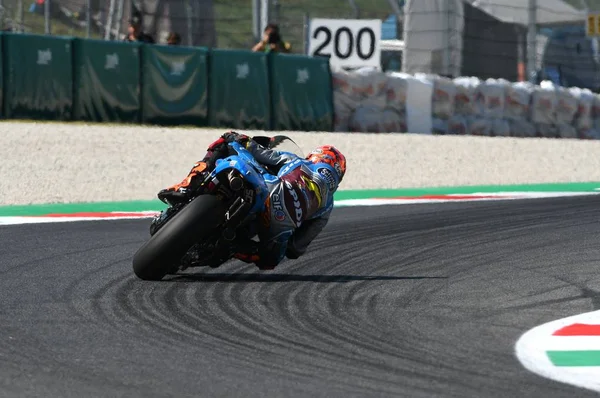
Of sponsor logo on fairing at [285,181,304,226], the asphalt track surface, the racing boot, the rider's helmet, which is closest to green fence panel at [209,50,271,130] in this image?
the asphalt track surface

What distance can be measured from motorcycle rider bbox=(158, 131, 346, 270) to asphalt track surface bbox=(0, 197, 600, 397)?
0.17 meters

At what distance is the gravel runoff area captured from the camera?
1308 cm

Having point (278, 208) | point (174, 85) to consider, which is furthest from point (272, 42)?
point (278, 208)

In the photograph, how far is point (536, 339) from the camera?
5.47m

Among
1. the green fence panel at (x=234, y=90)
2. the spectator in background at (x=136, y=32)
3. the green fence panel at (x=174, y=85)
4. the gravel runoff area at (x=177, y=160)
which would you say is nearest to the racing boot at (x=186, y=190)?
the gravel runoff area at (x=177, y=160)

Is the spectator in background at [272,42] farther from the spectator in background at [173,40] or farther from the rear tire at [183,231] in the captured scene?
the rear tire at [183,231]

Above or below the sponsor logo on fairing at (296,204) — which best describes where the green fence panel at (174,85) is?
above

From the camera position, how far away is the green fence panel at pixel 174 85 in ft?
56.5

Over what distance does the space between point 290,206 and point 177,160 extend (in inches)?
306

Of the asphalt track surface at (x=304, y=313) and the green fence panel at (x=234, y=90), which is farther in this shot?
the green fence panel at (x=234, y=90)

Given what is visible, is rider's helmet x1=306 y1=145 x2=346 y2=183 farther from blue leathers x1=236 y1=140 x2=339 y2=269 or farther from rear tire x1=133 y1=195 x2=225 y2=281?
rear tire x1=133 y1=195 x2=225 y2=281

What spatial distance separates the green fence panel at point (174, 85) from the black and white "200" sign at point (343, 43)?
295 centimetres

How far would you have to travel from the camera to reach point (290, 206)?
717 cm

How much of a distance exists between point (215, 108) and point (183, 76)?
0.68 m
